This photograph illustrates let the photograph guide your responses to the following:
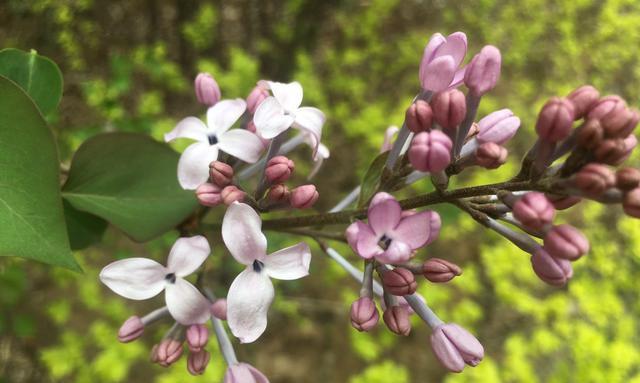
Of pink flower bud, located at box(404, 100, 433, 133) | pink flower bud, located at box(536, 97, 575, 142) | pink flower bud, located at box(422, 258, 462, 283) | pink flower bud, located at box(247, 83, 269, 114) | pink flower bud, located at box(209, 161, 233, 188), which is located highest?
pink flower bud, located at box(536, 97, 575, 142)

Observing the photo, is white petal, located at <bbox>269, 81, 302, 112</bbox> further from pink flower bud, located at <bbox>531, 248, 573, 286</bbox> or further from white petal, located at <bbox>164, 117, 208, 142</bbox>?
pink flower bud, located at <bbox>531, 248, 573, 286</bbox>

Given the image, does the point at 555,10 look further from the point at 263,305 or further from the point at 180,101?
the point at 263,305

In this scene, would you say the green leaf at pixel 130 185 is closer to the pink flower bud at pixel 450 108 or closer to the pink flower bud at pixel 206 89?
the pink flower bud at pixel 206 89

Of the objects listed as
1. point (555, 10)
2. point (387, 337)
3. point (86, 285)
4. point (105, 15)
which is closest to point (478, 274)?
point (387, 337)

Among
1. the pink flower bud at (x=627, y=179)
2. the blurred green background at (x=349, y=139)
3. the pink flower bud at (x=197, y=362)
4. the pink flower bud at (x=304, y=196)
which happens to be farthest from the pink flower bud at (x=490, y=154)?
the blurred green background at (x=349, y=139)

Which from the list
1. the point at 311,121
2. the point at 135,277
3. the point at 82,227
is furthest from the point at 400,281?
the point at 82,227

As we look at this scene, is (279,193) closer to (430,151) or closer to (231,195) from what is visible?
(231,195)

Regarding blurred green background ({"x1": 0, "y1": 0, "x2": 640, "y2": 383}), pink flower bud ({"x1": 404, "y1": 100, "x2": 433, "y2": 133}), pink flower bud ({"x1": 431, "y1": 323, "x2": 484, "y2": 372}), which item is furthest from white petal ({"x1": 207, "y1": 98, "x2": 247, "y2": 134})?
blurred green background ({"x1": 0, "y1": 0, "x2": 640, "y2": 383})

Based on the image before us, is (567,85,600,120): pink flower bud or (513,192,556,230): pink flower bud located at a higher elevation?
(567,85,600,120): pink flower bud
